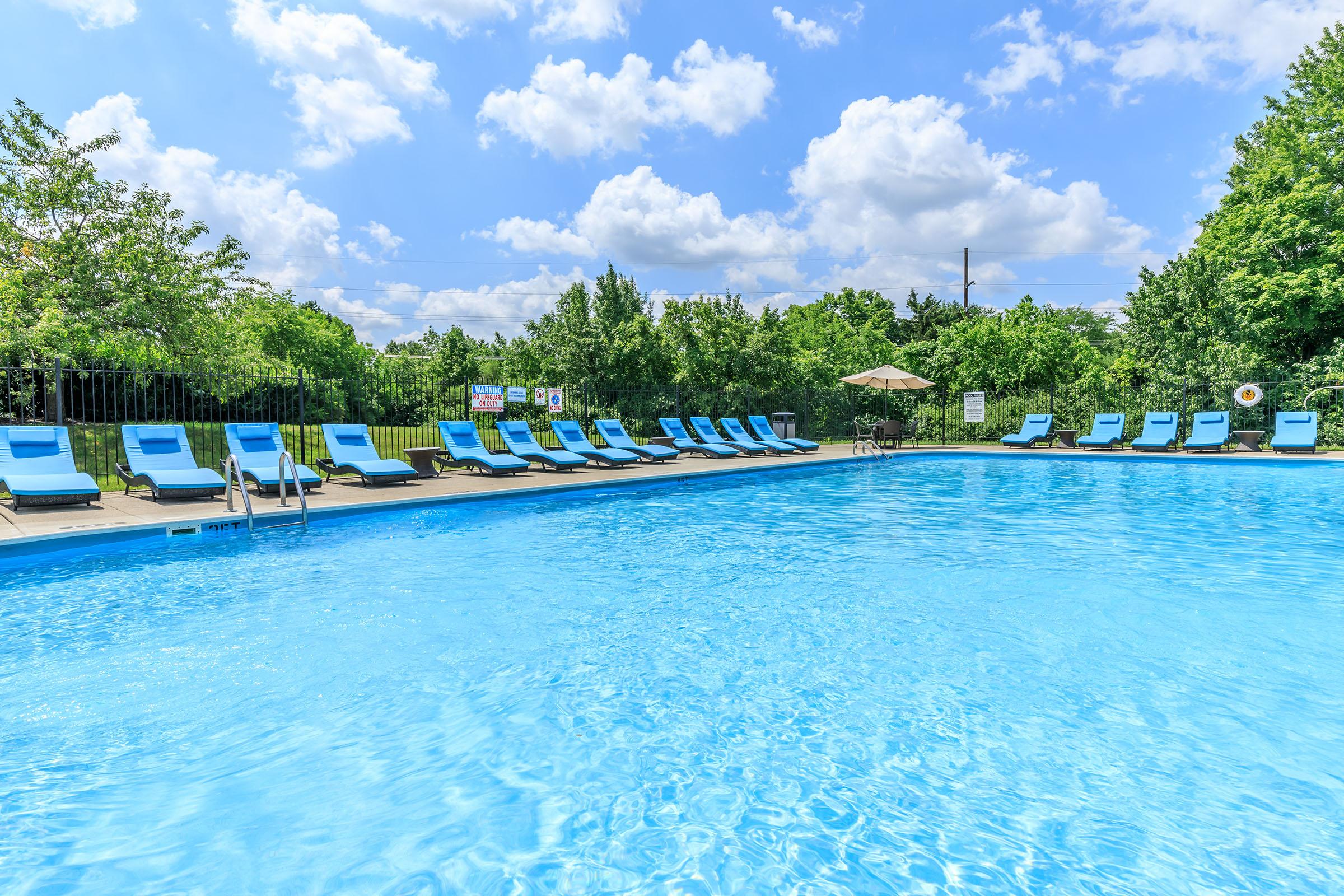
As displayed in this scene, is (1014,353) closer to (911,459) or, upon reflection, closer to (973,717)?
(911,459)

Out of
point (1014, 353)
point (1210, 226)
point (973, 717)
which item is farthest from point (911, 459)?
point (1210, 226)

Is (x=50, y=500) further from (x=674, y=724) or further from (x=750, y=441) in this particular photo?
(x=750, y=441)

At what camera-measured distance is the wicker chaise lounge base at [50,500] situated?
303 inches

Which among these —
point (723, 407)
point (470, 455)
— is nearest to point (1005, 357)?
point (723, 407)

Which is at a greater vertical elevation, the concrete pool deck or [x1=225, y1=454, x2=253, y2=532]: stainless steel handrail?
[x1=225, y1=454, x2=253, y2=532]: stainless steel handrail

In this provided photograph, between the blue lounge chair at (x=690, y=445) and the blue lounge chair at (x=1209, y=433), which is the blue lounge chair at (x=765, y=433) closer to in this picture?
the blue lounge chair at (x=690, y=445)

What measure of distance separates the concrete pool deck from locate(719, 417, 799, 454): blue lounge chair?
4.73ft

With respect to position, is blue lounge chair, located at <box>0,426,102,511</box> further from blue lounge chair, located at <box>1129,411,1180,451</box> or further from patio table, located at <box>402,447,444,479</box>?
blue lounge chair, located at <box>1129,411,1180,451</box>

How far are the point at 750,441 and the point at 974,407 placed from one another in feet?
27.5

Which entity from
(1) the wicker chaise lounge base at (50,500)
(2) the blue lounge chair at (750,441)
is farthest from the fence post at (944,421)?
(1) the wicker chaise lounge base at (50,500)

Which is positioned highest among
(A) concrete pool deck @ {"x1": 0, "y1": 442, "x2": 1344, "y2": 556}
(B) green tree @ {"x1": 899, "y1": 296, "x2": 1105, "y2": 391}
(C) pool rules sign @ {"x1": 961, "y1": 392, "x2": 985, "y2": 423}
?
(B) green tree @ {"x1": 899, "y1": 296, "x2": 1105, "y2": 391}

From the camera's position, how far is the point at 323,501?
28.1 ft

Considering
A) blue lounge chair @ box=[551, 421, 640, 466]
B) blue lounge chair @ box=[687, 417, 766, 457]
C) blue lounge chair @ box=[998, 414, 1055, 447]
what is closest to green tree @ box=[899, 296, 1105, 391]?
blue lounge chair @ box=[998, 414, 1055, 447]

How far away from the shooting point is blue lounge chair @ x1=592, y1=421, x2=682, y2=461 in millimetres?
14273
